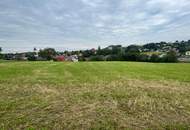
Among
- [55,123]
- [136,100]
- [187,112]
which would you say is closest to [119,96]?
[136,100]

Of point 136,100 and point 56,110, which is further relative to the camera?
point 136,100

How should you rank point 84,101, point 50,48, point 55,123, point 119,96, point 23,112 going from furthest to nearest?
point 50,48
point 119,96
point 84,101
point 23,112
point 55,123

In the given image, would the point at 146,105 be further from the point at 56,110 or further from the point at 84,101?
the point at 56,110

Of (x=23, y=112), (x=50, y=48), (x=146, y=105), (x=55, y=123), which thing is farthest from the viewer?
(x=50, y=48)

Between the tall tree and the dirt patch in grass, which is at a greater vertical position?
the tall tree

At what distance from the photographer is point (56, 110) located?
4.30 metres

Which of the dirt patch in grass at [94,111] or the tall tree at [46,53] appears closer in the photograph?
the dirt patch in grass at [94,111]

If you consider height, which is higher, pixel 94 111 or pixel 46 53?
pixel 46 53

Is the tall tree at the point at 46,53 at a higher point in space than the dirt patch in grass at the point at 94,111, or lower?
higher

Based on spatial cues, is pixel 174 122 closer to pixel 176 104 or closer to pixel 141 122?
pixel 141 122

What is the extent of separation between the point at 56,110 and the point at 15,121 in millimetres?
982

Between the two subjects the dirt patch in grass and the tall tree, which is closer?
the dirt patch in grass

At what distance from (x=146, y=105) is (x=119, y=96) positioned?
3.68 feet

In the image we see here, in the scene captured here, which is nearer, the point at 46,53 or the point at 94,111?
the point at 94,111
